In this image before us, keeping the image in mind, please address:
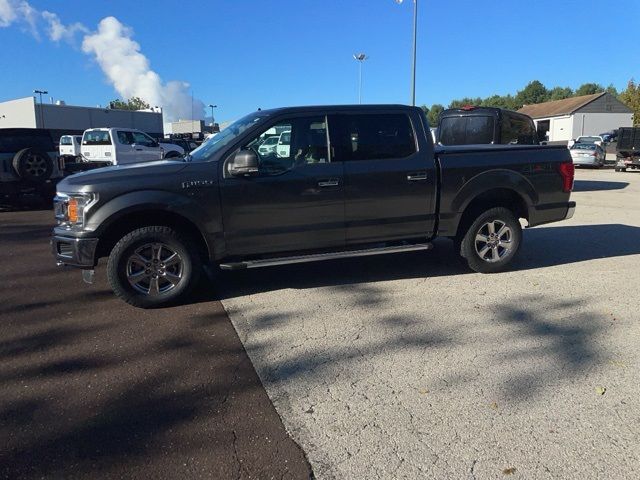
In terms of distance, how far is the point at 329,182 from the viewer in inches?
213

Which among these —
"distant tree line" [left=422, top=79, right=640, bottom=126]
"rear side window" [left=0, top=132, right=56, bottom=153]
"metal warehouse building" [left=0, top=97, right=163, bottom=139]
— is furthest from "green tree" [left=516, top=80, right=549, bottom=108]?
"rear side window" [left=0, top=132, right=56, bottom=153]

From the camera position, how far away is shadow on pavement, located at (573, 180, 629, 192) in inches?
651

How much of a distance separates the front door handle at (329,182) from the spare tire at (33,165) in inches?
352

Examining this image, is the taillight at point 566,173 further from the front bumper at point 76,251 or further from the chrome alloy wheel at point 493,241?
the front bumper at point 76,251

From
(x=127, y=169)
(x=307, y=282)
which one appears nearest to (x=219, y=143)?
(x=127, y=169)

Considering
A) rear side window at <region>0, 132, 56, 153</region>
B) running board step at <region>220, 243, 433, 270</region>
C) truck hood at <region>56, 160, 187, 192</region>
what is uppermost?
rear side window at <region>0, 132, 56, 153</region>

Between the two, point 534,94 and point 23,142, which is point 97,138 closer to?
point 23,142

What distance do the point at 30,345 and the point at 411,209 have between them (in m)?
A: 3.89

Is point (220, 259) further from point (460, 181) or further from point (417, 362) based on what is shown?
point (460, 181)

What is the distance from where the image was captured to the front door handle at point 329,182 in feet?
17.7

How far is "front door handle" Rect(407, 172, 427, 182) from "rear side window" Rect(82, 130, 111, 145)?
15.7m

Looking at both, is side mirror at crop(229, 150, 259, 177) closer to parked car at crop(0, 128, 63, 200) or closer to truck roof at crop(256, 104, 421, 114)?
truck roof at crop(256, 104, 421, 114)

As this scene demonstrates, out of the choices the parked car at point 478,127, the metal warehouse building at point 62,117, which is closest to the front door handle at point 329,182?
the parked car at point 478,127

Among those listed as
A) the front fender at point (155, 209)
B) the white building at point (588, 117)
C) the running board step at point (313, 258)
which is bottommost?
the running board step at point (313, 258)
